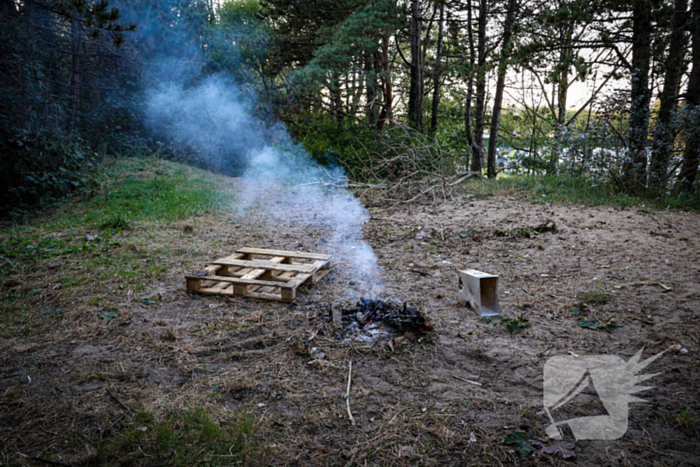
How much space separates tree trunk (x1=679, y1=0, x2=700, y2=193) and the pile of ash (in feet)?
19.6

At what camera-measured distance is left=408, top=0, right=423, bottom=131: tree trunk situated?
9836 mm

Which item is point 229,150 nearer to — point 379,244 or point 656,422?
point 379,244

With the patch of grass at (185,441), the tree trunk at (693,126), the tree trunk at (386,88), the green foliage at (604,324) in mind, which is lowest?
the patch of grass at (185,441)

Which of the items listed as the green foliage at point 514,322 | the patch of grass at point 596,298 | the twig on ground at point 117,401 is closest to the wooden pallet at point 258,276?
the twig on ground at point 117,401

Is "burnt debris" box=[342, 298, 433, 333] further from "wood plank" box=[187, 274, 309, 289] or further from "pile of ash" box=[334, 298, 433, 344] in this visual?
"wood plank" box=[187, 274, 309, 289]

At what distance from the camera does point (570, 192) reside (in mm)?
6801

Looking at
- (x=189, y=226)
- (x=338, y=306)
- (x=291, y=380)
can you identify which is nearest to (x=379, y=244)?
(x=338, y=306)

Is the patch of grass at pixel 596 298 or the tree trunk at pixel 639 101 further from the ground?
the tree trunk at pixel 639 101

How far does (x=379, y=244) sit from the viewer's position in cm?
492

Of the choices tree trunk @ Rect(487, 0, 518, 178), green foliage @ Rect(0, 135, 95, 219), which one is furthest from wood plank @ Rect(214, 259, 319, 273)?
tree trunk @ Rect(487, 0, 518, 178)

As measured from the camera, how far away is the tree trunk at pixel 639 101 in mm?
6430

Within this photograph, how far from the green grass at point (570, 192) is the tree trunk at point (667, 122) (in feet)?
1.36

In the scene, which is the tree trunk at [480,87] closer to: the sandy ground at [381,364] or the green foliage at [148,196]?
the green foliage at [148,196]

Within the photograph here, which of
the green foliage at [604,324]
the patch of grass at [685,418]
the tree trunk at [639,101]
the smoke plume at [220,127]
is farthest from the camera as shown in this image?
the smoke plume at [220,127]
